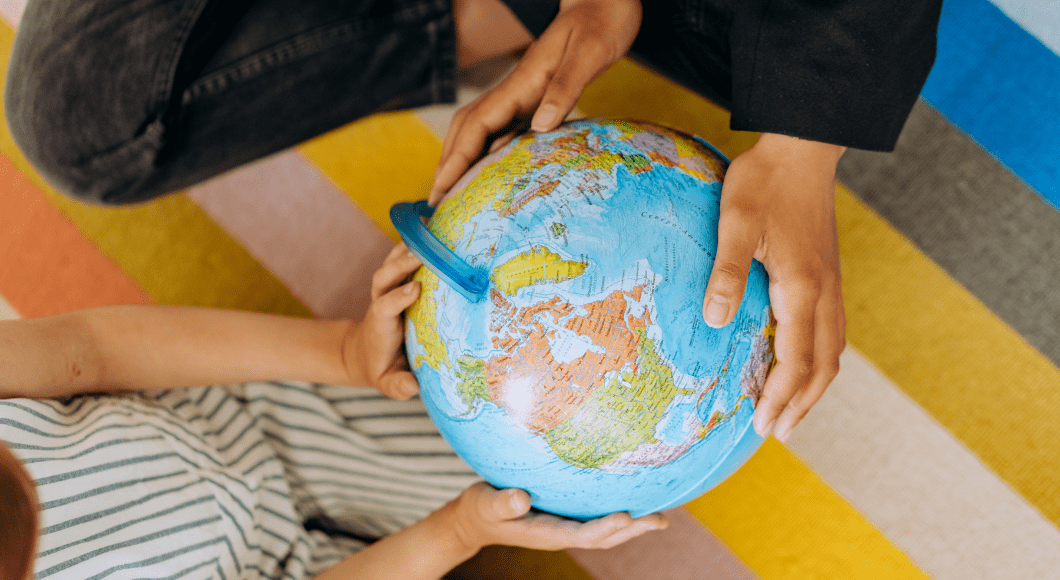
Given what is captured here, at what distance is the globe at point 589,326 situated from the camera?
70 cm

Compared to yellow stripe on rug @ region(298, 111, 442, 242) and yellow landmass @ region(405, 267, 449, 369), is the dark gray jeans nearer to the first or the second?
yellow stripe on rug @ region(298, 111, 442, 242)

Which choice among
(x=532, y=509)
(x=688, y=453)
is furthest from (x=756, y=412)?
(x=532, y=509)

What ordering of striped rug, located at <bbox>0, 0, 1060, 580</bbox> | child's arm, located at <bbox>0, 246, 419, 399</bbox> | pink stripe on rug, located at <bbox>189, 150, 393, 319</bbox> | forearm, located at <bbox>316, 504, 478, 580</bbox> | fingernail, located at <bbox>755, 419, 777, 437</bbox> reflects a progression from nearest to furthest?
1. fingernail, located at <bbox>755, 419, 777, 437</bbox>
2. child's arm, located at <bbox>0, 246, 419, 399</bbox>
3. forearm, located at <bbox>316, 504, 478, 580</bbox>
4. striped rug, located at <bbox>0, 0, 1060, 580</bbox>
5. pink stripe on rug, located at <bbox>189, 150, 393, 319</bbox>


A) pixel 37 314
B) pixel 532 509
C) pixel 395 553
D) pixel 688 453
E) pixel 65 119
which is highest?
pixel 65 119

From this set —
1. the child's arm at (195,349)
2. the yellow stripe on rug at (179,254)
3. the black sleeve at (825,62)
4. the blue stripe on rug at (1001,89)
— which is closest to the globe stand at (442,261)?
the child's arm at (195,349)

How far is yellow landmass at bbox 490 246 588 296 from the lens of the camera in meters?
0.70

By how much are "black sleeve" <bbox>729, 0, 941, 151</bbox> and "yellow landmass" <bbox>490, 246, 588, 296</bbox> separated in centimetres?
38

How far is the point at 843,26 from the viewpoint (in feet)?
2.72

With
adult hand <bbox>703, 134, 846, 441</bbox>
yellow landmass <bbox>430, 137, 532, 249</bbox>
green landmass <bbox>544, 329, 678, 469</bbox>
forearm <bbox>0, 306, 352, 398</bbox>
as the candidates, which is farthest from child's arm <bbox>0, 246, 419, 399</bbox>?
adult hand <bbox>703, 134, 846, 441</bbox>

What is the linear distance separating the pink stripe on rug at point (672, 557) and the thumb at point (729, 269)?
78 cm

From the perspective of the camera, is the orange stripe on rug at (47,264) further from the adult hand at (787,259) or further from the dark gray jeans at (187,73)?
the adult hand at (787,259)

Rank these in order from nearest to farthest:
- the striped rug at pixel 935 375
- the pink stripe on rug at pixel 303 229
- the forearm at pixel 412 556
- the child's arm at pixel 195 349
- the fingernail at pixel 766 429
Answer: the fingernail at pixel 766 429 → the child's arm at pixel 195 349 → the forearm at pixel 412 556 → the striped rug at pixel 935 375 → the pink stripe on rug at pixel 303 229

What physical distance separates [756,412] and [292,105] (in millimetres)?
979

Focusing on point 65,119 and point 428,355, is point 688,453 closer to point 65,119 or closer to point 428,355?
point 428,355
